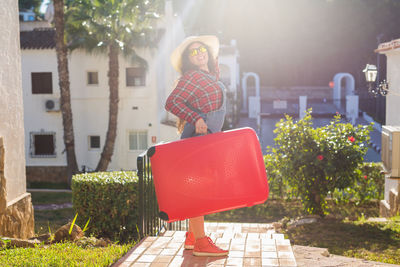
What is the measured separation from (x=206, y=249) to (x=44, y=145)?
2002cm

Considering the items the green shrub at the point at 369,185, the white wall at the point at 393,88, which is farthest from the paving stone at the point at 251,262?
the green shrub at the point at 369,185

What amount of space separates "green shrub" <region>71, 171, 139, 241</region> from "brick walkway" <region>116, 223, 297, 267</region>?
6.73 ft

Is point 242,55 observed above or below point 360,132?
above

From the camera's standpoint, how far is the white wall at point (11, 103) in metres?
7.29

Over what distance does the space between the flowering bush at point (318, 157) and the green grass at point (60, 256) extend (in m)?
5.27

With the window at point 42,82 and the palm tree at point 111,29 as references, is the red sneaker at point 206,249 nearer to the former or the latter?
the palm tree at point 111,29

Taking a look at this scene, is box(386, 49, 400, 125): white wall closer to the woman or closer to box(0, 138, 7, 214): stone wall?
the woman

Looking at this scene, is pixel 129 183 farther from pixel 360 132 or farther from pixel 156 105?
pixel 156 105

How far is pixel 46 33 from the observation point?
23.1 metres

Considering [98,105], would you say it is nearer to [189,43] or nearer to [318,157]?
[318,157]

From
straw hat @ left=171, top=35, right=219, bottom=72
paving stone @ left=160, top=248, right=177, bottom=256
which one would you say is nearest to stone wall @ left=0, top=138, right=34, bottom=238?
paving stone @ left=160, top=248, right=177, bottom=256

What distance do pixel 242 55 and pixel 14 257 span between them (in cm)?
3381

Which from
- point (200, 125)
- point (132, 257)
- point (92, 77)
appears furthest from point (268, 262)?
point (92, 77)

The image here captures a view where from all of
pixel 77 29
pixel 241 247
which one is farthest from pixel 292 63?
pixel 241 247
